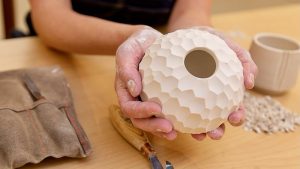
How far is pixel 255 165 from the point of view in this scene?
59cm

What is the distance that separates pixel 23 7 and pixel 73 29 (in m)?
1.25

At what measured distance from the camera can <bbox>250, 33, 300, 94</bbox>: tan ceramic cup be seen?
75 centimetres

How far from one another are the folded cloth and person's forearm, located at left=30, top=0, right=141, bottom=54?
0.43ft

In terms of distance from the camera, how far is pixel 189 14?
0.88 metres

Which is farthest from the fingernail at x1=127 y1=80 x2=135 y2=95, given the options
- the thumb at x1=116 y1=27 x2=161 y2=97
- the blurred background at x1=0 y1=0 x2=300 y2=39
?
the blurred background at x1=0 y1=0 x2=300 y2=39

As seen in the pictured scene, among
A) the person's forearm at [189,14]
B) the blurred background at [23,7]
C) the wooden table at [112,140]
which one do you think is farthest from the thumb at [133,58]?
the blurred background at [23,7]

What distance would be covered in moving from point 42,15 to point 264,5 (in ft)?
5.15

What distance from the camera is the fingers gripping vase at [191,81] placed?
1.63ft

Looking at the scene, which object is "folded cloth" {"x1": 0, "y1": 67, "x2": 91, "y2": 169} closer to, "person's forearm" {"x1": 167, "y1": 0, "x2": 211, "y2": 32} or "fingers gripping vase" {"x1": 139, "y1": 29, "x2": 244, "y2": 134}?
"fingers gripping vase" {"x1": 139, "y1": 29, "x2": 244, "y2": 134}

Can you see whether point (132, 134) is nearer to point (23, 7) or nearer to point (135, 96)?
point (135, 96)

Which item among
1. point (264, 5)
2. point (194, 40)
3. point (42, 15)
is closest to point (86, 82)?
point (42, 15)

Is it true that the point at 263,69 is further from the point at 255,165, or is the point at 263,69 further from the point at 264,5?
the point at 264,5

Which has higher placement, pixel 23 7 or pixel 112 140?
pixel 112 140

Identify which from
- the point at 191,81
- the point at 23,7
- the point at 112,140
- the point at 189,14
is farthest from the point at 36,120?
the point at 23,7
